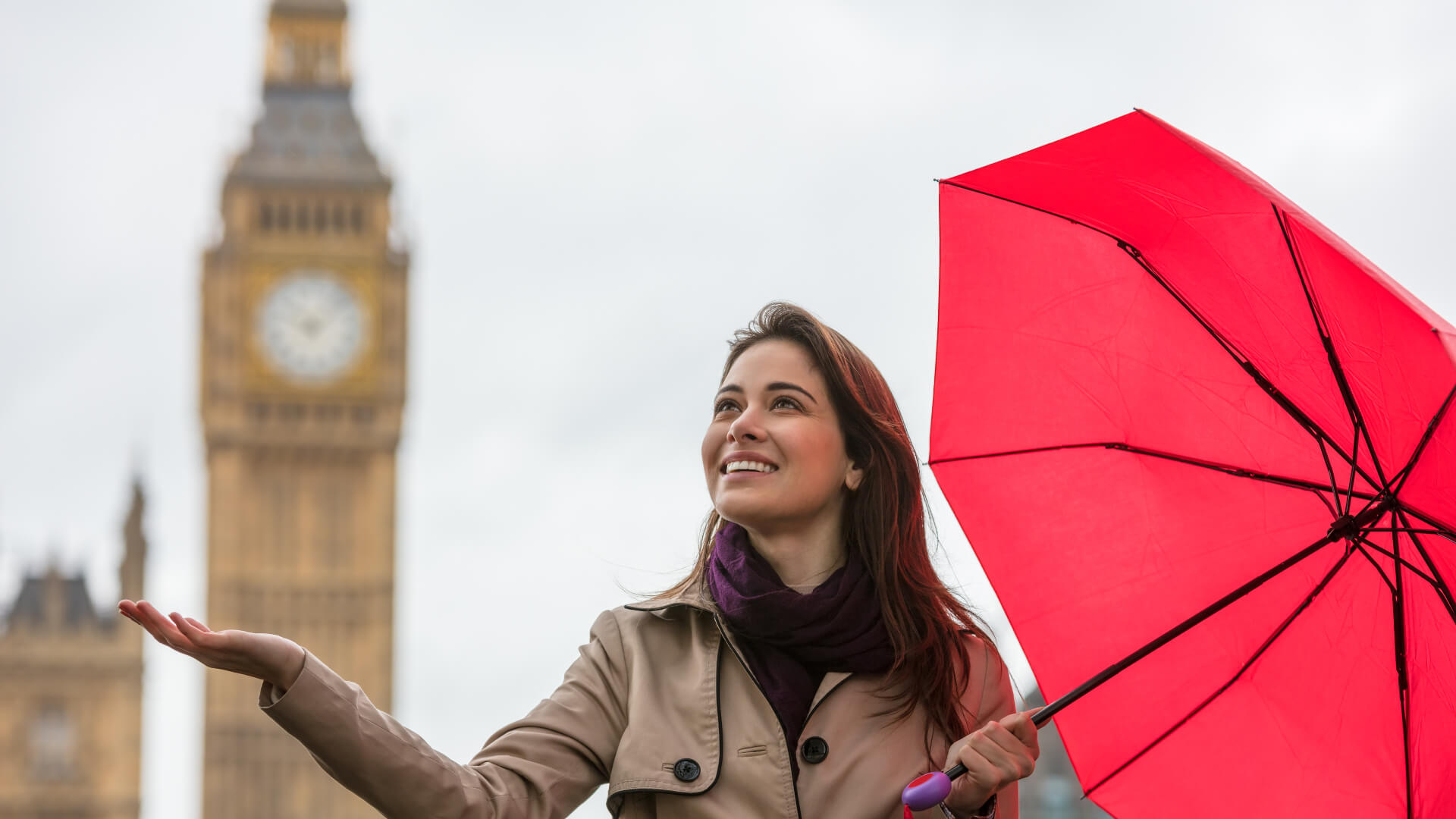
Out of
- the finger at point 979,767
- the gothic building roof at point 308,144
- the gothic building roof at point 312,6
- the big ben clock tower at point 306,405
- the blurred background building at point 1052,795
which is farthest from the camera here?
the gothic building roof at point 312,6

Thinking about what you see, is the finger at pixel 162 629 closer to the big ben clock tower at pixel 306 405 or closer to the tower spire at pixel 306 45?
the big ben clock tower at pixel 306 405

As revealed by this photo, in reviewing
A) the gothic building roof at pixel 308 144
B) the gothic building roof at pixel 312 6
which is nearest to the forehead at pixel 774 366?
the gothic building roof at pixel 308 144

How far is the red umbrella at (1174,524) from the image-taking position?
3.03 metres

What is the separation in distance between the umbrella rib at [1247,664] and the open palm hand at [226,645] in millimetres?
1208

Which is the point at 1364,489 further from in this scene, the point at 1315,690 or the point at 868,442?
the point at 868,442

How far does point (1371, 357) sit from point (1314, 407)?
211mm

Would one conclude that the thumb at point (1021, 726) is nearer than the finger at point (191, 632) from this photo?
No

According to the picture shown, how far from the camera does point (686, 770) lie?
9.36 ft

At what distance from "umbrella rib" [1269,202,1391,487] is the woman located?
60cm

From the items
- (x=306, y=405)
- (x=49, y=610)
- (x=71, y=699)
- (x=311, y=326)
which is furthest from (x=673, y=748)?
(x=49, y=610)

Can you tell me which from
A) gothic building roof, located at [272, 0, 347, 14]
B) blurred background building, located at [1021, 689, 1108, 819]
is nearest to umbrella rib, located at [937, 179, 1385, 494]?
blurred background building, located at [1021, 689, 1108, 819]

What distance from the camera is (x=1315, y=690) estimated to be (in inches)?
124

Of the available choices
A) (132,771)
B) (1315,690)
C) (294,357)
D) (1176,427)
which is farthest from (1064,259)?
(132,771)

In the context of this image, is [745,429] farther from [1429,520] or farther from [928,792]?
[1429,520]
